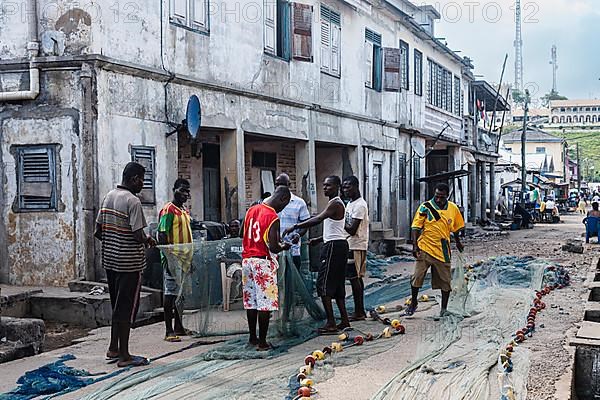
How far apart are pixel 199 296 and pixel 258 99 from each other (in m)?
6.71

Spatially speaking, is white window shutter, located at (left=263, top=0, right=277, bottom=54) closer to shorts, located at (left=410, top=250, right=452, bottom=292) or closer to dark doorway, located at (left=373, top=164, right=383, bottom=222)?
dark doorway, located at (left=373, top=164, right=383, bottom=222)

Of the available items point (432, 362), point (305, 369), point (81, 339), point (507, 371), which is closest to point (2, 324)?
point (81, 339)

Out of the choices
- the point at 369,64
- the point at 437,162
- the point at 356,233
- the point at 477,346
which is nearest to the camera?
the point at 477,346

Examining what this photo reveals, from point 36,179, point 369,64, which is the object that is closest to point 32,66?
point 36,179

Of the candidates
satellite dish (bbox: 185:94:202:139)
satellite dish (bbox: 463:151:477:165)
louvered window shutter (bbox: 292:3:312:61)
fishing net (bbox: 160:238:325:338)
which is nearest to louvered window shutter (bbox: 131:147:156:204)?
satellite dish (bbox: 185:94:202:139)

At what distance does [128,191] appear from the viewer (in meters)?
7.07

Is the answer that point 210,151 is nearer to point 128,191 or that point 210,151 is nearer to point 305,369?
point 128,191

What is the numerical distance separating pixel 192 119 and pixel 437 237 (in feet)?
14.9

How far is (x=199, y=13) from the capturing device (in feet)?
41.0

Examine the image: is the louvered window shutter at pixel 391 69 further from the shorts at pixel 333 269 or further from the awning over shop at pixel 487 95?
the awning over shop at pixel 487 95

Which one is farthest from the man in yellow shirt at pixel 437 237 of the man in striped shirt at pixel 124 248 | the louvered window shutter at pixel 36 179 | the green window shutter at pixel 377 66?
the green window shutter at pixel 377 66

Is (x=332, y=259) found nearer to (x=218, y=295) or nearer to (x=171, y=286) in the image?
(x=218, y=295)

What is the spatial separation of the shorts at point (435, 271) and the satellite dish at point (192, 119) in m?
4.30

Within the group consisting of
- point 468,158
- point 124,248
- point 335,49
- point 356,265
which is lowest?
point 356,265
